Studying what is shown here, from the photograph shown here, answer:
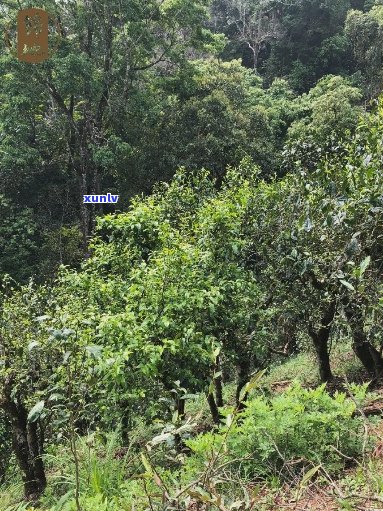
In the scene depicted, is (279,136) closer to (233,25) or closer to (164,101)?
Answer: (164,101)

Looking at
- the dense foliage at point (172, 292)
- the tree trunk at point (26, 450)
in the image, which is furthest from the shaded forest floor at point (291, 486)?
the tree trunk at point (26, 450)

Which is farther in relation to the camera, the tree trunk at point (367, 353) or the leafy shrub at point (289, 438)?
the tree trunk at point (367, 353)

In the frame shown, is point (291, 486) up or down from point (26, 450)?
up

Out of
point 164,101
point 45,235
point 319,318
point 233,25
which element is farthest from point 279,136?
point 319,318

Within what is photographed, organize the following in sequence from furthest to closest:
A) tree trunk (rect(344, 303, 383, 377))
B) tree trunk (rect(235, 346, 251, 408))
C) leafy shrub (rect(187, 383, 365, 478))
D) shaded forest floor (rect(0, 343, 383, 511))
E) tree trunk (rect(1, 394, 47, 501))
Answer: tree trunk (rect(344, 303, 383, 377)) → tree trunk (rect(235, 346, 251, 408)) → tree trunk (rect(1, 394, 47, 501)) → leafy shrub (rect(187, 383, 365, 478)) → shaded forest floor (rect(0, 343, 383, 511))

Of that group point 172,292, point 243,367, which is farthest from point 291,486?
point 243,367

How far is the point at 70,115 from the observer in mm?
14164

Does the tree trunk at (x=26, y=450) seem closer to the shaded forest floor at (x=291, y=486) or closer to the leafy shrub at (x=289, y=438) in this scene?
the shaded forest floor at (x=291, y=486)

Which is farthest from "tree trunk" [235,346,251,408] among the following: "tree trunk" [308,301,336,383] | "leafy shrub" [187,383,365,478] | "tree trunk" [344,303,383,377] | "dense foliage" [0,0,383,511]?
"leafy shrub" [187,383,365,478]

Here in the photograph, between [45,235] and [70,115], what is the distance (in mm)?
3707

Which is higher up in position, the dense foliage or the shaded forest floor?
the dense foliage

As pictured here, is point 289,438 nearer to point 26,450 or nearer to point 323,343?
point 26,450

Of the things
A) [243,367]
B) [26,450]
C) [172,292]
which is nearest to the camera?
[172,292]

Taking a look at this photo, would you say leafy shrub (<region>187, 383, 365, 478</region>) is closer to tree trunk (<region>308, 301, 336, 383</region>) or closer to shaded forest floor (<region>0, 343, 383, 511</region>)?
shaded forest floor (<region>0, 343, 383, 511</region>)
